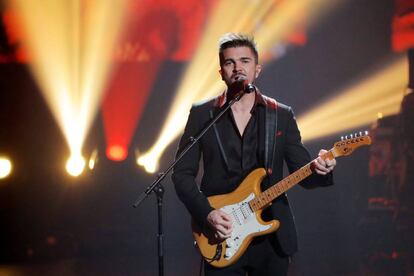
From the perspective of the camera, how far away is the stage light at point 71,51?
711 centimetres

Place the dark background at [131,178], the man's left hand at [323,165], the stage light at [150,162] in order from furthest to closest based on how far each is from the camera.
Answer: the stage light at [150,162] → the dark background at [131,178] → the man's left hand at [323,165]

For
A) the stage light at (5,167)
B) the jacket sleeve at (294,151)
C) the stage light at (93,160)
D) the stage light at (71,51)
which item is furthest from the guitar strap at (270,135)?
the stage light at (5,167)

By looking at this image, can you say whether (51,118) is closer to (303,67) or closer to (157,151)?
(157,151)

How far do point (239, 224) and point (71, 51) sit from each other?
17.2 feet

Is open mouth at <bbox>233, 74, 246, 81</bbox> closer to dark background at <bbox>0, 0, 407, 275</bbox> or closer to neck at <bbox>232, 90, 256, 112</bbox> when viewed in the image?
neck at <bbox>232, 90, 256, 112</bbox>

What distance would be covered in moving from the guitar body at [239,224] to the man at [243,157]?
0.15ft

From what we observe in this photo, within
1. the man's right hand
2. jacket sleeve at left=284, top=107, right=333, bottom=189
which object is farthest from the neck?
the man's right hand

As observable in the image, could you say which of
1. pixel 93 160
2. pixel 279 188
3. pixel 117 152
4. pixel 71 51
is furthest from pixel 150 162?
pixel 279 188

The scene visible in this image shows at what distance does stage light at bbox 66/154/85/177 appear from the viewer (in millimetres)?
7648

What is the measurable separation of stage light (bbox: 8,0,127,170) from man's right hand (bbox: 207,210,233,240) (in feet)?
16.8

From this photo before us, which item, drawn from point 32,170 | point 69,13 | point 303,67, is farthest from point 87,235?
point 303,67

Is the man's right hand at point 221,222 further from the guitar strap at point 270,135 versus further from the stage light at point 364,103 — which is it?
the stage light at point 364,103

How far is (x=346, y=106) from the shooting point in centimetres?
772

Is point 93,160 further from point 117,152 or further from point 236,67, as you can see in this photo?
point 236,67
